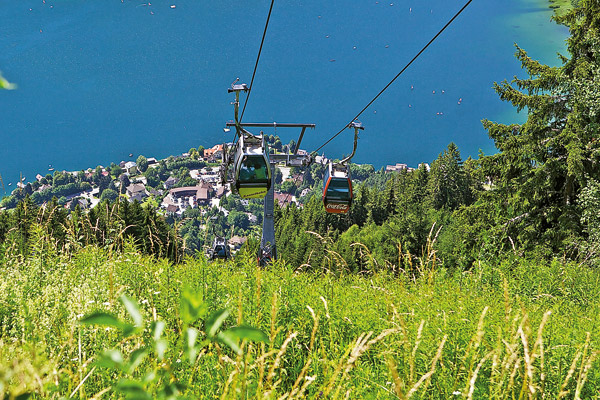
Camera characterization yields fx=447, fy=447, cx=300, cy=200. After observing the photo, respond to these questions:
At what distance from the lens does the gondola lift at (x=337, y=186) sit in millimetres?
8984

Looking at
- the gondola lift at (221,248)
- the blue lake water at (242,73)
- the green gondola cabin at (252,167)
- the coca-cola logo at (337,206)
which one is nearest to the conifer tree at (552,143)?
the coca-cola logo at (337,206)

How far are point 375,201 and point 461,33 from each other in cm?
8892

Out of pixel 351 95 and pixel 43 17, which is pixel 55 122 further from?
pixel 351 95

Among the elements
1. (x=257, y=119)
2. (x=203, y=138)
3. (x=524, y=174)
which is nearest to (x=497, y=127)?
(x=524, y=174)

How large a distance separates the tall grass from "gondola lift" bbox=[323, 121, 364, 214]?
5657 millimetres

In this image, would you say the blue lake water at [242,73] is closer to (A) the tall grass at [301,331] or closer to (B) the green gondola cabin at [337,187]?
(B) the green gondola cabin at [337,187]

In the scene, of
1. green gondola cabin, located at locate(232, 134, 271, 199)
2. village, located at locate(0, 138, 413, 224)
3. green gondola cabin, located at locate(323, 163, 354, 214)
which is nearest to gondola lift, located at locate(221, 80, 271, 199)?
green gondola cabin, located at locate(232, 134, 271, 199)

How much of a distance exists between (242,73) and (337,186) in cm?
8608

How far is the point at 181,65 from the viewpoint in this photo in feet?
326

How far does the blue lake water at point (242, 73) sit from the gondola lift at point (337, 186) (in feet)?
234

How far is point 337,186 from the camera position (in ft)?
29.6

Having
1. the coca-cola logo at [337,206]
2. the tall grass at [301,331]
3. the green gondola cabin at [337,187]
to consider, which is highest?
the green gondola cabin at [337,187]

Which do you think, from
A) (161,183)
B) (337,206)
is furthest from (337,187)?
(161,183)

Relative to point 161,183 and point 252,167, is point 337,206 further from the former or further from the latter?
point 161,183
